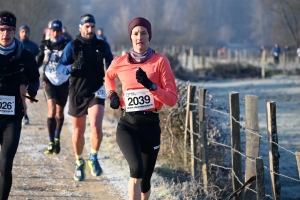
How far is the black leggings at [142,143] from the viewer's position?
523 centimetres

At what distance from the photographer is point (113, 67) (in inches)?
218

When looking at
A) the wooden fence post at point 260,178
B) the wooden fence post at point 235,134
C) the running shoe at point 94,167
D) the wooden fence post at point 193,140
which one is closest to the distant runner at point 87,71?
the running shoe at point 94,167

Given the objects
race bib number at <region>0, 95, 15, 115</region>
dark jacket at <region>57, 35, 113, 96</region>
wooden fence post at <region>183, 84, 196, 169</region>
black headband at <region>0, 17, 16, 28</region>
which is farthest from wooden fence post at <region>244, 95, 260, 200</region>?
black headband at <region>0, 17, 16, 28</region>

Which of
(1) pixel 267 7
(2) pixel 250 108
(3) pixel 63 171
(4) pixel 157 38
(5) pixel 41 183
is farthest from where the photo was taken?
(4) pixel 157 38

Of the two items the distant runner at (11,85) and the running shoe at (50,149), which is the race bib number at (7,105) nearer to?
the distant runner at (11,85)

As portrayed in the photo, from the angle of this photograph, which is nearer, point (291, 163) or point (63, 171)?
point (63, 171)

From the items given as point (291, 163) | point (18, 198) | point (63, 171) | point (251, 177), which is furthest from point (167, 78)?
point (291, 163)

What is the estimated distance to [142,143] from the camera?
539cm

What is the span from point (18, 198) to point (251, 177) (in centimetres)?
274

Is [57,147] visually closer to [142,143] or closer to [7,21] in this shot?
[7,21]

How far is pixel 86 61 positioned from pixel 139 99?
82.9 inches

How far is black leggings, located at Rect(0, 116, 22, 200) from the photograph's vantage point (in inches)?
211

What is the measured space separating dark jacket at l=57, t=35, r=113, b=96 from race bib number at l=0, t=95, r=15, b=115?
1635 millimetres

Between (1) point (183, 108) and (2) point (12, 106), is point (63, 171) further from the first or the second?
(2) point (12, 106)
